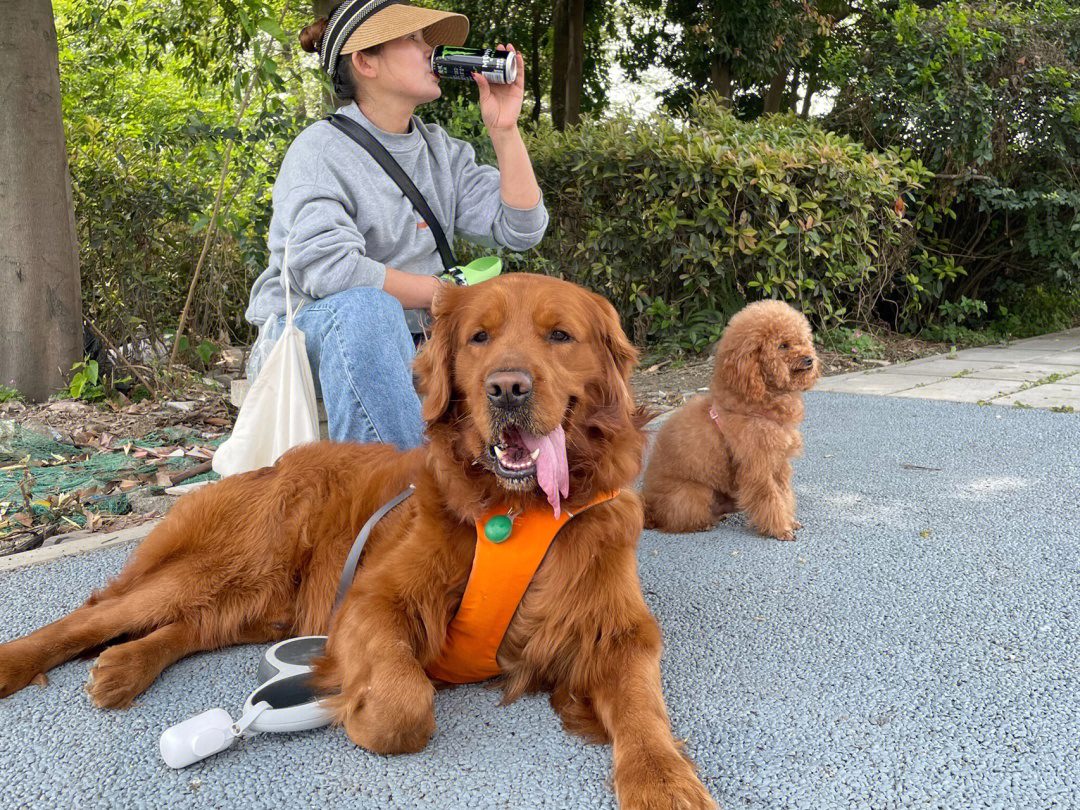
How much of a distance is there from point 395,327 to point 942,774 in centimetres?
220

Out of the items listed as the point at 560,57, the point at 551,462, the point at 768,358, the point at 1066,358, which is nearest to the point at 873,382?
the point at 1066,358

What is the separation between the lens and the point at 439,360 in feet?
6.91

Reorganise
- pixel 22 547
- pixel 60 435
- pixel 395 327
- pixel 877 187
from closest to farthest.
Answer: pixel 395 327, pixel 22 547, pixel 60 435, pixel 877 187

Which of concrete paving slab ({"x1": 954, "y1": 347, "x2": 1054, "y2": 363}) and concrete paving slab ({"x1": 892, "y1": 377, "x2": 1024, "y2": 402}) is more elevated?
concrete paving slab ({"x1": 892, "y1": 377, "x2": 1024, "y2": 402})

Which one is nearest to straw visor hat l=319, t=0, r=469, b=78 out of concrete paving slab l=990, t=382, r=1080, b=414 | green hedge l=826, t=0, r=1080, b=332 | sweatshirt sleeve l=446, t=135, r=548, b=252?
sweatshirt sleeve l=446, t=135, r=548, b=252

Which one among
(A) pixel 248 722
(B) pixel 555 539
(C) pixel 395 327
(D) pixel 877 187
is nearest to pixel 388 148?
(C) pixel 395 327

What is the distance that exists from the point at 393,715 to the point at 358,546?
0.61 meters

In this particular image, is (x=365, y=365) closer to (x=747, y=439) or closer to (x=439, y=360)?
(x=439, y=360)

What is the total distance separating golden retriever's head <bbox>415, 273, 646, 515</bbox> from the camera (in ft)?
6.27

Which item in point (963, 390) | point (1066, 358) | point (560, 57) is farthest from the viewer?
point (560, 57)

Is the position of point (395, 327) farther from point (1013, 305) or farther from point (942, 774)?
point (1013, 305)

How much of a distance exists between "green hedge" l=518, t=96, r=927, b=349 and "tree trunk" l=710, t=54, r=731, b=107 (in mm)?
4136

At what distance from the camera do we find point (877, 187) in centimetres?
662

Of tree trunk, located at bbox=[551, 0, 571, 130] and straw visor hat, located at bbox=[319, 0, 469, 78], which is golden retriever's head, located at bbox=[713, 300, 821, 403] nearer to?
straw visor hat, located at bbox=[319, 0, 469, 78]
